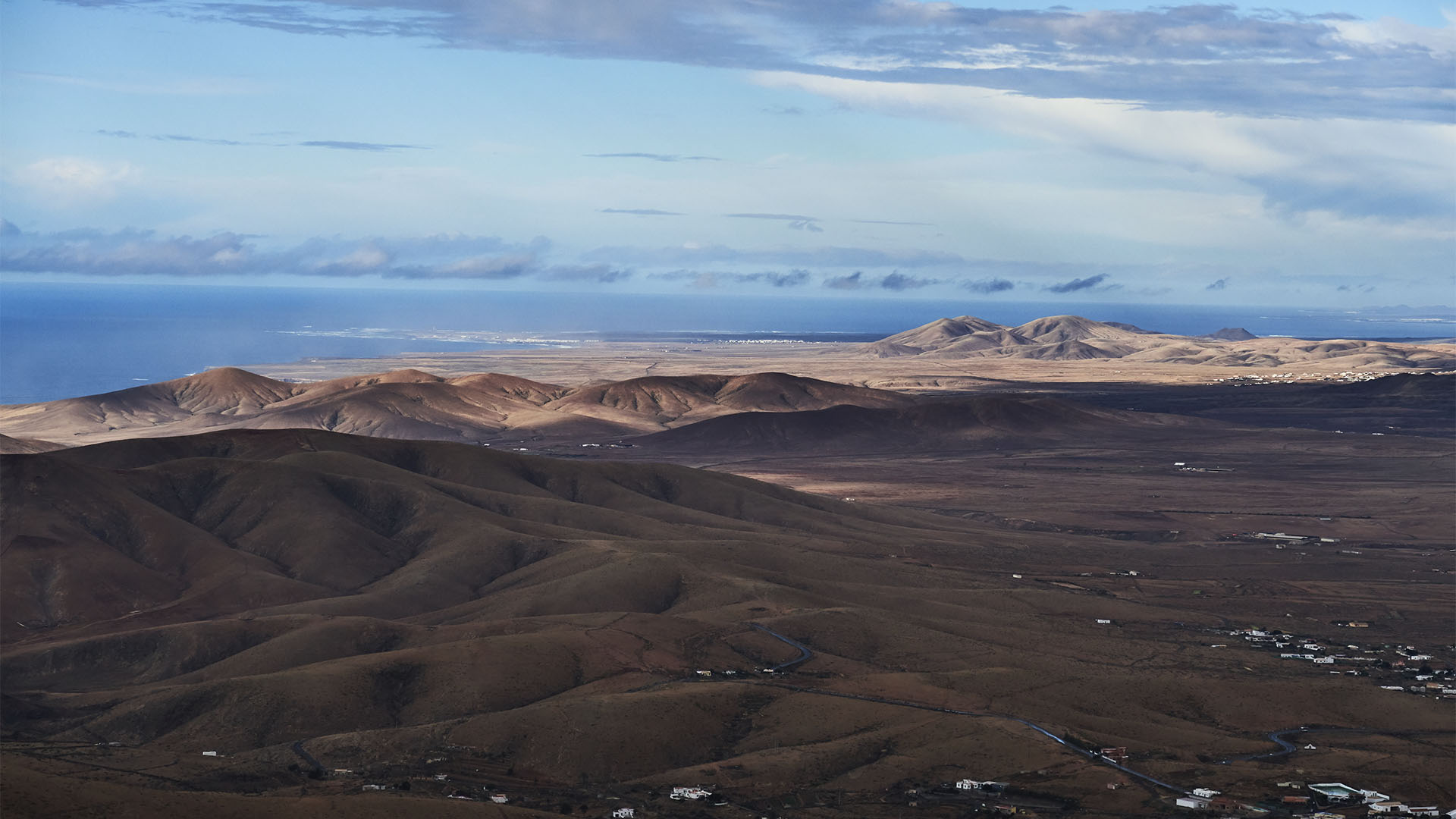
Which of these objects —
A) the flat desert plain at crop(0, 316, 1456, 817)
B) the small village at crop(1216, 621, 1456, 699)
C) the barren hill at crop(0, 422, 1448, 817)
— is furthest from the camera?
the small village at crop(1216, 621, 1456, 699)

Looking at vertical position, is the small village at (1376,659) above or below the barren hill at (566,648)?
below

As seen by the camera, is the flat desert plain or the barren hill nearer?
the flat desert plain

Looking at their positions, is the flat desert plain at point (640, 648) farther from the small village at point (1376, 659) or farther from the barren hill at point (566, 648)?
the small village at point (1376, 659)

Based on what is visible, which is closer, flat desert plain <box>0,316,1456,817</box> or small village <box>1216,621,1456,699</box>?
flat desert plain <box>0,316,1456,817</box>

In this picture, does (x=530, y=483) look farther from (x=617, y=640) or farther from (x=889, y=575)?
(x=617, y=640)

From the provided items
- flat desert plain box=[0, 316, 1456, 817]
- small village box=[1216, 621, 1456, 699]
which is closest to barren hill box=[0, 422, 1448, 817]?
flat desert plain box=[0, 316, 1456, 817]

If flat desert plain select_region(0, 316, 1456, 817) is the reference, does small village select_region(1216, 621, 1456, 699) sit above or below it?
below

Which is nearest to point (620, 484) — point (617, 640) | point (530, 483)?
point (530, 483)

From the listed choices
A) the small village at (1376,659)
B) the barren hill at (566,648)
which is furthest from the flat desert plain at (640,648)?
the small village at (1376,659)

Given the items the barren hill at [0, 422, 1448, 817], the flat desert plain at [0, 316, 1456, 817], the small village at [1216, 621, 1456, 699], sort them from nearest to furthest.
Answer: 1. the flat desert plain at [0, 316, 1456, 817]
2. the barren hill at [0, 422, 1448, 817]
3. the small village at [1216, 621, 1456, 699]

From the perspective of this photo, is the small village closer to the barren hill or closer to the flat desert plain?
the flat desert plain
